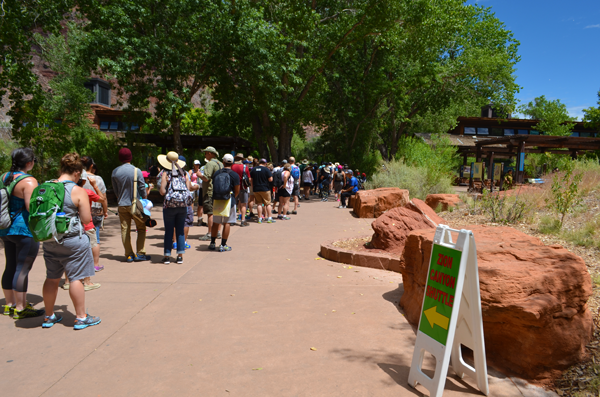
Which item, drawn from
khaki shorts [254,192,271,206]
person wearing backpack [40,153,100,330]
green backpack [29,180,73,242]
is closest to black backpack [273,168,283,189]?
khaki shorts [254,192,271,206]

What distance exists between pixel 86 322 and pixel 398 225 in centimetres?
495

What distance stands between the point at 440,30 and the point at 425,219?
58.9ft

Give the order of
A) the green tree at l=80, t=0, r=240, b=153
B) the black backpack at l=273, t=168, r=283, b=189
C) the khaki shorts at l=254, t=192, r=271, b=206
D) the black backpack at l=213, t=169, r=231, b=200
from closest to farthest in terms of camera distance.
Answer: the black backpack at l=213, t=169, r=231, b=200 → the khaki shorts at l=254, t=192, r=271, b=206 → the black backpack at l=273, t=168, r=283, b=189 → the green tree at l=80, t=0, r=240, b=153

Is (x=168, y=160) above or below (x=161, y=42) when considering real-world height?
below

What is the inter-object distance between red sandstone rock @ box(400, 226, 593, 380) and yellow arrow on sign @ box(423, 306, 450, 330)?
2.04 ft

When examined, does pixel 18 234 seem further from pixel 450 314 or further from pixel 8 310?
pixel 450 314

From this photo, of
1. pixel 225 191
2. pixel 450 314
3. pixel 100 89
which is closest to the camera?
pixel 450 314

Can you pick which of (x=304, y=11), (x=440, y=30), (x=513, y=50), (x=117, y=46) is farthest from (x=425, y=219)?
(x=513, y=50)

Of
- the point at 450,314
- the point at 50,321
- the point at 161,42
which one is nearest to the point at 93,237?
the point at 50,321

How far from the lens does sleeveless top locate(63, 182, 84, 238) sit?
4.01 metres

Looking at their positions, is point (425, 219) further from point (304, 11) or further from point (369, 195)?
point (304, 11)

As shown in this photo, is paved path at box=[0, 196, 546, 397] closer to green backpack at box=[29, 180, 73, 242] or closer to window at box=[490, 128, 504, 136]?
green backpack at box=[29, 180, 73, 242]

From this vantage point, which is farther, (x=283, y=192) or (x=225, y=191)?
(x=283, y=192)

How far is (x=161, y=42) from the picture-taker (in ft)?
53.0
